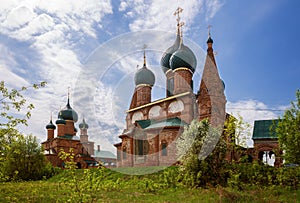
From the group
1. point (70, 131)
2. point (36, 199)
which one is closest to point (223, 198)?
point (36, 199)

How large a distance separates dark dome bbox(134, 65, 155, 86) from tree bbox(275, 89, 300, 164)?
59.4ft

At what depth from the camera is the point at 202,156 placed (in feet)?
48.8

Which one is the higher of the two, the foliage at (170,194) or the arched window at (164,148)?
the arched window at (164,148)

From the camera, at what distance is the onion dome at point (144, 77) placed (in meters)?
32.1

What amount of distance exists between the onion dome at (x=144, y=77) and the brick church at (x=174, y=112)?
1849mm

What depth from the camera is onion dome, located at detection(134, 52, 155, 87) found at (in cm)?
3212

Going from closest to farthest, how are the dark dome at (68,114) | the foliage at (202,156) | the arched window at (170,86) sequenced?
the foliage at (202,156) < the arched window at (170,86) < the dark dome at (68,114)

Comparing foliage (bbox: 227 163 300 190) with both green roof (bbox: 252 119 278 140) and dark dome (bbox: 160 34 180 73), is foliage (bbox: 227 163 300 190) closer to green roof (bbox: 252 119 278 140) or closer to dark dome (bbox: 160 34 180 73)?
green roof (bbox: 252 119 278 140)

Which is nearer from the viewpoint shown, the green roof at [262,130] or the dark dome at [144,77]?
the green roof at [262,130]

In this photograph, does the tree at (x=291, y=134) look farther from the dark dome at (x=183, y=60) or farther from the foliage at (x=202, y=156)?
the dark dome at (x=183, y=60)

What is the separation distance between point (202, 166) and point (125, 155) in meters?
13.4

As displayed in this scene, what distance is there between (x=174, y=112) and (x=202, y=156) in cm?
1312

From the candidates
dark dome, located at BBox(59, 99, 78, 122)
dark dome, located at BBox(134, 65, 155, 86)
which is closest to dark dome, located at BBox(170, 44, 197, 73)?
dark dome, located at BBox(134, 65, 155, 86)

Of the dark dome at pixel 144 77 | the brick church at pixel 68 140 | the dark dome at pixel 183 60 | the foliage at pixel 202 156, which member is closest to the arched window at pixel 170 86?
the dark dome at pixel 144 77
